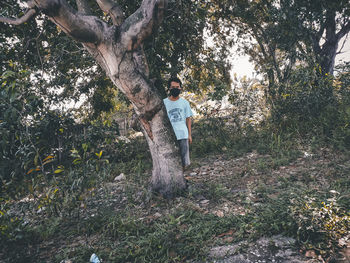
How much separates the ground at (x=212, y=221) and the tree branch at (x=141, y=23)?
88.4 inches

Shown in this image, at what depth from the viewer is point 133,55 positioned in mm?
3266

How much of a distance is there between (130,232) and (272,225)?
5.11ft

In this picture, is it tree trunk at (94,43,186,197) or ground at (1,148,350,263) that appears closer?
ground at (1,148,350,263)

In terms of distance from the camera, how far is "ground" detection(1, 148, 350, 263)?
7.05ft

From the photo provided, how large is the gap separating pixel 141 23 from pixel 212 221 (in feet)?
9.00

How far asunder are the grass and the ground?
0.01 m

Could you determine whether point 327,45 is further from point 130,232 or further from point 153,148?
point 130,232

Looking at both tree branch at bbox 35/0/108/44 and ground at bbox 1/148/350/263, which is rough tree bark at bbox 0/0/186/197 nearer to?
tree branch at bbox 35/0/108/44

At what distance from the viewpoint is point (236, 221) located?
2590mm

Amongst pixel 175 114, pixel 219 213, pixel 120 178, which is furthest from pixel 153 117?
pixel 120 178

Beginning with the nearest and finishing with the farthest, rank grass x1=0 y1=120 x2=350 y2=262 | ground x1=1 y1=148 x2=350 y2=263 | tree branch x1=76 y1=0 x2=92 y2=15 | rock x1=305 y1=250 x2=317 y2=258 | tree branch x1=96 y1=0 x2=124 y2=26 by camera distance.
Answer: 1. rock x1=305 y1=250 x2=317 y2=258
2. ground x1=1 y1=148 x2=350 y2=263
3. grass x1=0 y1=120 x2=350 y2=262
4. tree branch x1=96 y1=0 x2=124 y2=26
5. tree branch x1=76 y1=0 x2=92 y2=15

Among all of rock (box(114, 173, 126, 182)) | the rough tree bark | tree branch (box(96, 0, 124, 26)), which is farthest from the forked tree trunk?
rock (box(114, 173, 126, 182))

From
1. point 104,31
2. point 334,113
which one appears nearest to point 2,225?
point 104,31

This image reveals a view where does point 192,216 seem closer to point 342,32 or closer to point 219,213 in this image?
point 219,213
